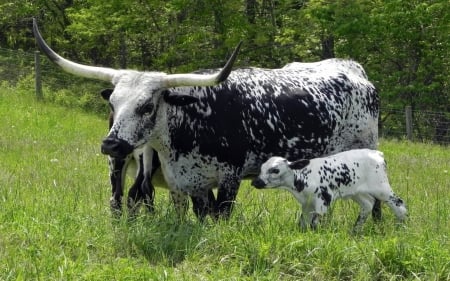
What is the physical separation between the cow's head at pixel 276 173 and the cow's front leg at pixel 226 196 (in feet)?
0.97

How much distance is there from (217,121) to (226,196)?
67 centimetres

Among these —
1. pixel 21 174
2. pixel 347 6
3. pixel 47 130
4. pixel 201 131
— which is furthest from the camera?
pixel 347 6

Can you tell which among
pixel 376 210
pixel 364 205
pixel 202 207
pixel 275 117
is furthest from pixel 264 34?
pixel 202 207

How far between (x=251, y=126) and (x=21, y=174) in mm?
4205

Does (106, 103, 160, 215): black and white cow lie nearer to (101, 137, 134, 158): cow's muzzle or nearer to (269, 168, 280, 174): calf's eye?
(101, 137, 134, 158): cow's muzzle

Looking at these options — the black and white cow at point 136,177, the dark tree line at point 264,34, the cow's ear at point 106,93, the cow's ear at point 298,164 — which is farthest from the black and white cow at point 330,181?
the dark tree line at point 264,34

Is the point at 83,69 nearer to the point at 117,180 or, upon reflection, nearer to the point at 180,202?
the point at 117,180

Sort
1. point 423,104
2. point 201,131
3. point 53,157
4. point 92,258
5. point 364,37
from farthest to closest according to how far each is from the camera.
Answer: point 423,104 < point 364,37 < point 53,157 < point 201,131 < point 92,258

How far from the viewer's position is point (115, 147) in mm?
5980

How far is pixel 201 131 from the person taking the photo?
665 centimetres

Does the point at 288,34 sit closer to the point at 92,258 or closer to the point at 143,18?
the point at 143,18

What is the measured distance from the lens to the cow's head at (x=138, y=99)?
6.06 metres

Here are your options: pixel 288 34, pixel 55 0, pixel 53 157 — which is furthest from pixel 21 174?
pixel 55 0

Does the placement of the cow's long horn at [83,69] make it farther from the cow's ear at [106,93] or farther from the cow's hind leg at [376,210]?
the cow's hind leg at [376,210]
